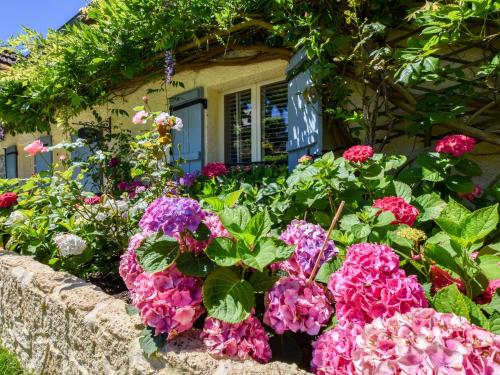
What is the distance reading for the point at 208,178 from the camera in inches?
125

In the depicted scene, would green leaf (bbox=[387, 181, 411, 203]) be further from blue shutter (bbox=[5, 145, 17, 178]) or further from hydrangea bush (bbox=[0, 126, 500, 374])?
blue shutter (bbox=[5, 145, 17, 178])

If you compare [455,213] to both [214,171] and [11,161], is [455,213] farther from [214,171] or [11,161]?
[11,161]

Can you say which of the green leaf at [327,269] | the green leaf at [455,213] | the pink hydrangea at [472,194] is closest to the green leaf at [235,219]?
the green leaf at [327,269]

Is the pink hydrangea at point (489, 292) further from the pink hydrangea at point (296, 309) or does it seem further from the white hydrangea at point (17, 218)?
the white hydrangea at point (17, 218)

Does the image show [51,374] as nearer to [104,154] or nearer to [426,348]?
[104,154]

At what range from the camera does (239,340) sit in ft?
3.31

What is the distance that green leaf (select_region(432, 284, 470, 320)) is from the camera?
0.83 metres

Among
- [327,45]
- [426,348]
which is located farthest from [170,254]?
[327,45]

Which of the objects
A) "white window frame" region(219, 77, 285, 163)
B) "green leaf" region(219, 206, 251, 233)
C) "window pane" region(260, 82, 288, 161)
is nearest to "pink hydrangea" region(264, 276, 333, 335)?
"green leaf" region(219, 206, 251, 233)

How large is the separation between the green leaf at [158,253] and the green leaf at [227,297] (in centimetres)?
14

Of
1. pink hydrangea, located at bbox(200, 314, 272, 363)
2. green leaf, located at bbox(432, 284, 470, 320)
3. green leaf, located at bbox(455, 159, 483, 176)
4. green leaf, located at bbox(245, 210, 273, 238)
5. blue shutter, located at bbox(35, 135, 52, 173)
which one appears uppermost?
blue shutter, located at bbox(35, 135, 52, 173)

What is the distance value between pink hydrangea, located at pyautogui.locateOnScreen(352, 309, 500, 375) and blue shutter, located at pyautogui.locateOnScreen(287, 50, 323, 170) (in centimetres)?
227

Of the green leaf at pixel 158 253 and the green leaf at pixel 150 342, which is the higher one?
the green leaf at pixel 158 253

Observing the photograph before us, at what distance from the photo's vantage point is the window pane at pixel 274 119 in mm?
4051
